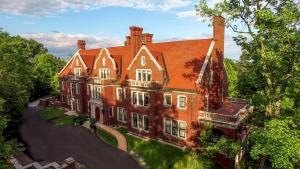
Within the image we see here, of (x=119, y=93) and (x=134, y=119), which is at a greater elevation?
(x=119, y=93)

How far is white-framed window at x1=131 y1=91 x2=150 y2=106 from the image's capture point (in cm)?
3120

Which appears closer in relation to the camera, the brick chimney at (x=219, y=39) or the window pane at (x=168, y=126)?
the brick chimney at (x=219, y=39)

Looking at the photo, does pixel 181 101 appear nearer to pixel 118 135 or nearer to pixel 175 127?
pixel 175 127

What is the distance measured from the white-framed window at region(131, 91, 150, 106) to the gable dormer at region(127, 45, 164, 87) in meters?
1.33

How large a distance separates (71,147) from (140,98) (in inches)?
453

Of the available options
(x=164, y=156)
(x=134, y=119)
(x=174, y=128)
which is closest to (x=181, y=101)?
(x=174, y=128)

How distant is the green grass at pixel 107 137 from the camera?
31106 mm

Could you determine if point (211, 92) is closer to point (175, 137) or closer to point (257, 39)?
point (175, 137)

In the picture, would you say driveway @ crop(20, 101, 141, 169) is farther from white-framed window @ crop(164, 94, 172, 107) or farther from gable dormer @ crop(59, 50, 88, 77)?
gable dormer @ crop(59, 50, 88, 77)

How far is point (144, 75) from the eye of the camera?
3122 cm

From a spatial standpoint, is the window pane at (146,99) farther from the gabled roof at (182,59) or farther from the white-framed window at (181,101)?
the white-framed window at (181,101)

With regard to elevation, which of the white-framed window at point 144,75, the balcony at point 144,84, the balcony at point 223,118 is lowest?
the balcony at point 223,118

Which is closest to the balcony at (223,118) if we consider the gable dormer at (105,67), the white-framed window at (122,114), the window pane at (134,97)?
the window pane at (134,97)

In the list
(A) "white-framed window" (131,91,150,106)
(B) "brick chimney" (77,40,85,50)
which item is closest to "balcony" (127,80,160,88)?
(A) "white-framed window" (131,91,150,106)
